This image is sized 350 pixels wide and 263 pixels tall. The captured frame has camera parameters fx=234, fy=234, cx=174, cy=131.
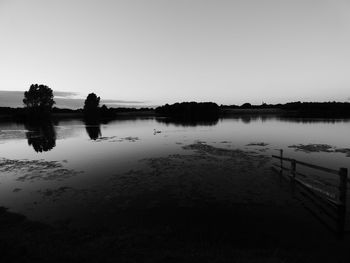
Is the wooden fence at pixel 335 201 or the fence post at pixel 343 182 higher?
the fence post at pixel 343 182

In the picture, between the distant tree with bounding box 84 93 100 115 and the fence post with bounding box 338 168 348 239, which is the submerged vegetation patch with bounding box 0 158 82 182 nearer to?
the fence post with bounding box 338 168 348 239

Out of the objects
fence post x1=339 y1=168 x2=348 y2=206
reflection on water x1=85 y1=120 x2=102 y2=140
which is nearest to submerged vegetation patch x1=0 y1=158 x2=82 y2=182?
fence post x1=339 y1=168 x2=348 y2=206

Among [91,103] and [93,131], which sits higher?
[91,103]

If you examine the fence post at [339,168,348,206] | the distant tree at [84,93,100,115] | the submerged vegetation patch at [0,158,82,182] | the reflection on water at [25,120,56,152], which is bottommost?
the submerged vegetation patch at [0,158,82,182]

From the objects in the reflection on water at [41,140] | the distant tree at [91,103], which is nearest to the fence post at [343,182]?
the reflection on water at [41,140]

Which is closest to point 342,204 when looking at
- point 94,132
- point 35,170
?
point 35,170

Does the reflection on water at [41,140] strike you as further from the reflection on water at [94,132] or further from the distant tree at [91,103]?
the distant tree at [91,103]

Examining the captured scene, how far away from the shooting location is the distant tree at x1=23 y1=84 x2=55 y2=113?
4811 inches

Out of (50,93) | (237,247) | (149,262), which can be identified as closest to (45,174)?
(149,262)

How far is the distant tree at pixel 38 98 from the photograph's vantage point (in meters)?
122

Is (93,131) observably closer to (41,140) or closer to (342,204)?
(41,140)

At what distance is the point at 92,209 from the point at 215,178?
33.4 feet

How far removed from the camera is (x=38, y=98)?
12375cm

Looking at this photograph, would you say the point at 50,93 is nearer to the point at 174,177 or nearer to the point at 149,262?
the point at 174,177
